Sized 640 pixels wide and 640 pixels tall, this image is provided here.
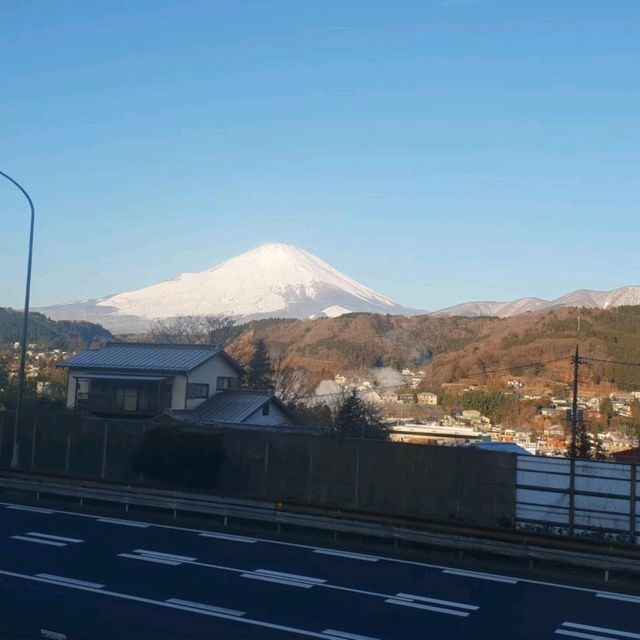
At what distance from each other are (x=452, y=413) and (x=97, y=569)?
64.3 meters

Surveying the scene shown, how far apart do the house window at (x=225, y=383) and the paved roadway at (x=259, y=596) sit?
2383cm

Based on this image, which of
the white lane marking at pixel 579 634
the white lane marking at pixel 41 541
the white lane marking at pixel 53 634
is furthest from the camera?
the white lane marking at pixel 41 541

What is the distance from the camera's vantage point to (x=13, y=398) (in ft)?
150

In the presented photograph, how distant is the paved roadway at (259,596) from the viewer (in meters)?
11.9

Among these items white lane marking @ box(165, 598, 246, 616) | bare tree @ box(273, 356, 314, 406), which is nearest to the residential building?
bare tree @ box(273, 356, 314, 406)

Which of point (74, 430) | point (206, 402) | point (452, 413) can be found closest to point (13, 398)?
point (206, 402)

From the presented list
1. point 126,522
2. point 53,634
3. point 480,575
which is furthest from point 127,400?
point 53,634

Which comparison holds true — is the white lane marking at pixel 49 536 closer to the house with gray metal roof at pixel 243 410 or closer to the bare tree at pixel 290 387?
the house with gray metal roof at pixel 243 410

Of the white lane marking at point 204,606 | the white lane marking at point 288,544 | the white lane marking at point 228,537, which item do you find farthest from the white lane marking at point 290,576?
the white lane marking at point 228,537

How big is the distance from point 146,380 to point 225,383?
4852 mm

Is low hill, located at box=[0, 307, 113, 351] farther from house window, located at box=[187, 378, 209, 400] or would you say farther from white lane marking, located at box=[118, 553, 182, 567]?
white lane marking, located at box=[118, 553, 182, 567]

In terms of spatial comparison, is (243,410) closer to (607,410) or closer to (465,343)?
(607,410)

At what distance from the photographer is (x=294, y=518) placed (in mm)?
20938

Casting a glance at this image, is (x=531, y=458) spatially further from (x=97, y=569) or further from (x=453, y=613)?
→ (x=97, y=569)
